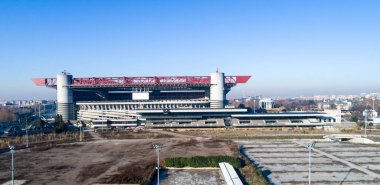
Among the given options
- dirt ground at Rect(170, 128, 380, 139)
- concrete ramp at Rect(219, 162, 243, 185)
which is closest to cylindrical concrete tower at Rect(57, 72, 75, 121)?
dirt ground at Rect(170, 128, 380, 139)

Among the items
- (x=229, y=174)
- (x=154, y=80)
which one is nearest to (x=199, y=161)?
(x=229, y=174)

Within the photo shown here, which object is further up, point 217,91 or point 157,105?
point 217,91

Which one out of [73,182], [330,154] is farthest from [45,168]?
[330,154]

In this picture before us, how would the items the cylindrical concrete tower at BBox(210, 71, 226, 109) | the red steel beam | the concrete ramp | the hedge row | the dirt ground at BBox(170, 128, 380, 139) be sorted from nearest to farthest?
the concrete ramp
the hedge row
the dirt ground at BBox(170, 128, 380, 139)
the cylindrical concrete tower at BBox(210, 71, 226, 109)
the red steel beam

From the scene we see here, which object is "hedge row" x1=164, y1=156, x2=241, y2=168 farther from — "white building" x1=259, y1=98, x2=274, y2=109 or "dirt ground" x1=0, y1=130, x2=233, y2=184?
"white building" x1=259, y1=98, x2=274, y2=109

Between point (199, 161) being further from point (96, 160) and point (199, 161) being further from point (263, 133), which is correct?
point (263, 133)

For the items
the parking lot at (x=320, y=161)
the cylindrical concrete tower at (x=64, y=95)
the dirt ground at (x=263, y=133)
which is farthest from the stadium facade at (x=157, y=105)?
the parking lot at (x=320, y=161)

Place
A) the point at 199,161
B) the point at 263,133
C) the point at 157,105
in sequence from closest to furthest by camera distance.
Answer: the point at 199,161 → the point at 263,133 → the point at 157,105
